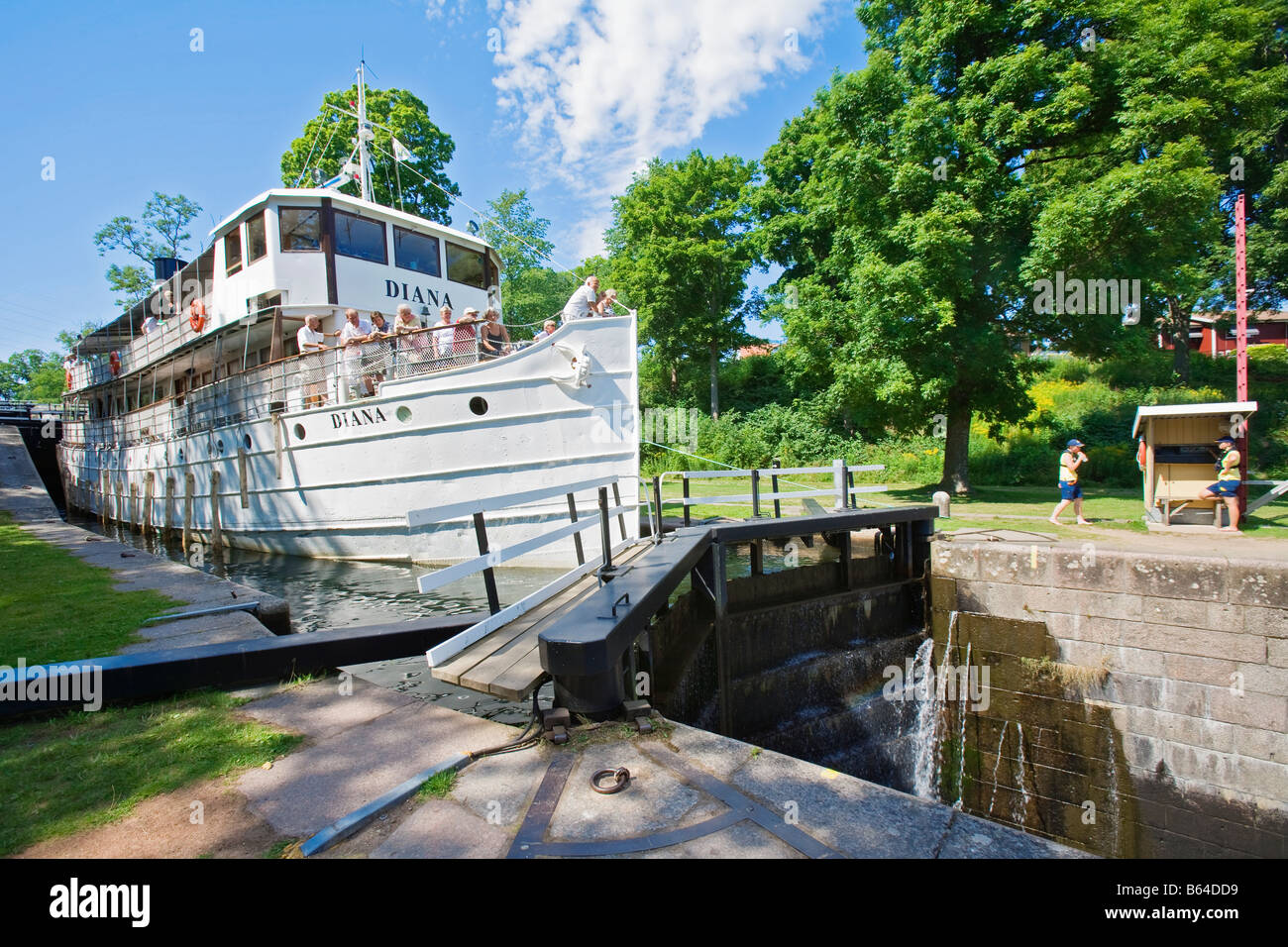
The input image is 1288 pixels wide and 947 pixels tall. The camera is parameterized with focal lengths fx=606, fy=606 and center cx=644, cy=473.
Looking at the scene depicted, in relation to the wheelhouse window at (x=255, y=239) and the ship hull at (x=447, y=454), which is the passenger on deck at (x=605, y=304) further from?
the wheelhouse window at (x=255, y=239)

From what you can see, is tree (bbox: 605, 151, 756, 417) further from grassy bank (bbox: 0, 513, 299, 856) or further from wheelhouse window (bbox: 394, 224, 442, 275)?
grassy bank (bbox: 0, 513, 299, 856)

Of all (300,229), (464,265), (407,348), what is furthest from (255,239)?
(407,348)

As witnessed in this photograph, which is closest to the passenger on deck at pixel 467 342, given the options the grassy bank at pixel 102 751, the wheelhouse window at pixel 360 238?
the wheelhouse window at pixel 360 238

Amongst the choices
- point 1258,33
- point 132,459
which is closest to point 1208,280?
point 1258,33

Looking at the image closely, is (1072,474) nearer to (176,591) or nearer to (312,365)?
(176,591)

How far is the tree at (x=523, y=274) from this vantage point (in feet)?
123

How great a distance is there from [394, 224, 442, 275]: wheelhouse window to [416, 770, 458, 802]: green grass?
508 inches

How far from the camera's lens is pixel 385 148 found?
2691cm

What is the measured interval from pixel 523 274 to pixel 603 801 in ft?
129

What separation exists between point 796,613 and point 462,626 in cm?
439

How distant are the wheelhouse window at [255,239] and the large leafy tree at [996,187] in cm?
1208

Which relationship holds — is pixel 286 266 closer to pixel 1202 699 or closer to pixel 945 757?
pixel 945 757

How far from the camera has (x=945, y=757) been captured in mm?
7000
